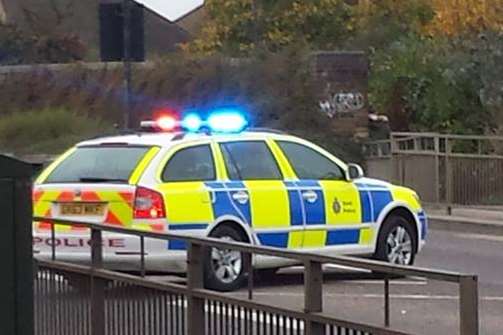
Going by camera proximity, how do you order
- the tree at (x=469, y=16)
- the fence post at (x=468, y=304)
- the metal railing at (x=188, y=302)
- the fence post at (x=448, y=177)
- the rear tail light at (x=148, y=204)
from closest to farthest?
the fence post at (x=468, y=304)
the metal railing at (x=188, y=302)
the rear tail light at (x=148, y=204)
the fence post at (x=448, y=177)
the tree at (x=469, y=16)

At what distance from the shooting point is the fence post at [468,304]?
5.51 m

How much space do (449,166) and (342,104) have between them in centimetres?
663

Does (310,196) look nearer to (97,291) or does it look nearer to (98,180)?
(98,180)

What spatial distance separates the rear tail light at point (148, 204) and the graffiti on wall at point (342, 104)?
16771 mm

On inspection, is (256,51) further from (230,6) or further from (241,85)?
(230,6)

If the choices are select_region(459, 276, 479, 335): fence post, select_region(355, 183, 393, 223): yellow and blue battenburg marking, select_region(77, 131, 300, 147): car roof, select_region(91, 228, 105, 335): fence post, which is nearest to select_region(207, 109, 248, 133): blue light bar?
select_region(77, 131, 300, 147): car roof

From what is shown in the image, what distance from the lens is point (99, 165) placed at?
13.2 m

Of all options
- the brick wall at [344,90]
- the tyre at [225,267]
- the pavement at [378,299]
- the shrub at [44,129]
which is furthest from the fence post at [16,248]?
the shrub at [44,129]

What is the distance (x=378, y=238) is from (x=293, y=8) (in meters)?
37.0

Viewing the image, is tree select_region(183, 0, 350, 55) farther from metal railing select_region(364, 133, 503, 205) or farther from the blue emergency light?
the blue emergency light

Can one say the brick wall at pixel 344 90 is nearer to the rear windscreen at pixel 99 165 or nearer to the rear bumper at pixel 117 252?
the rear windscreen at pixel 99 165

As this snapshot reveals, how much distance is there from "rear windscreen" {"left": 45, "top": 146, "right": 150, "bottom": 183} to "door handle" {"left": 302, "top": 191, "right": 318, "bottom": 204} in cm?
155

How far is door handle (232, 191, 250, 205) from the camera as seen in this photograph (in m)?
13.3

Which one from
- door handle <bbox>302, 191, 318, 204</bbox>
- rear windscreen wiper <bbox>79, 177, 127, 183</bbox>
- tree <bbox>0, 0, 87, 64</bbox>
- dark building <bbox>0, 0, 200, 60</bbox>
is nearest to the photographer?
rear windscreen wiper <bbox>79, 177, 127, 183</bbox>
